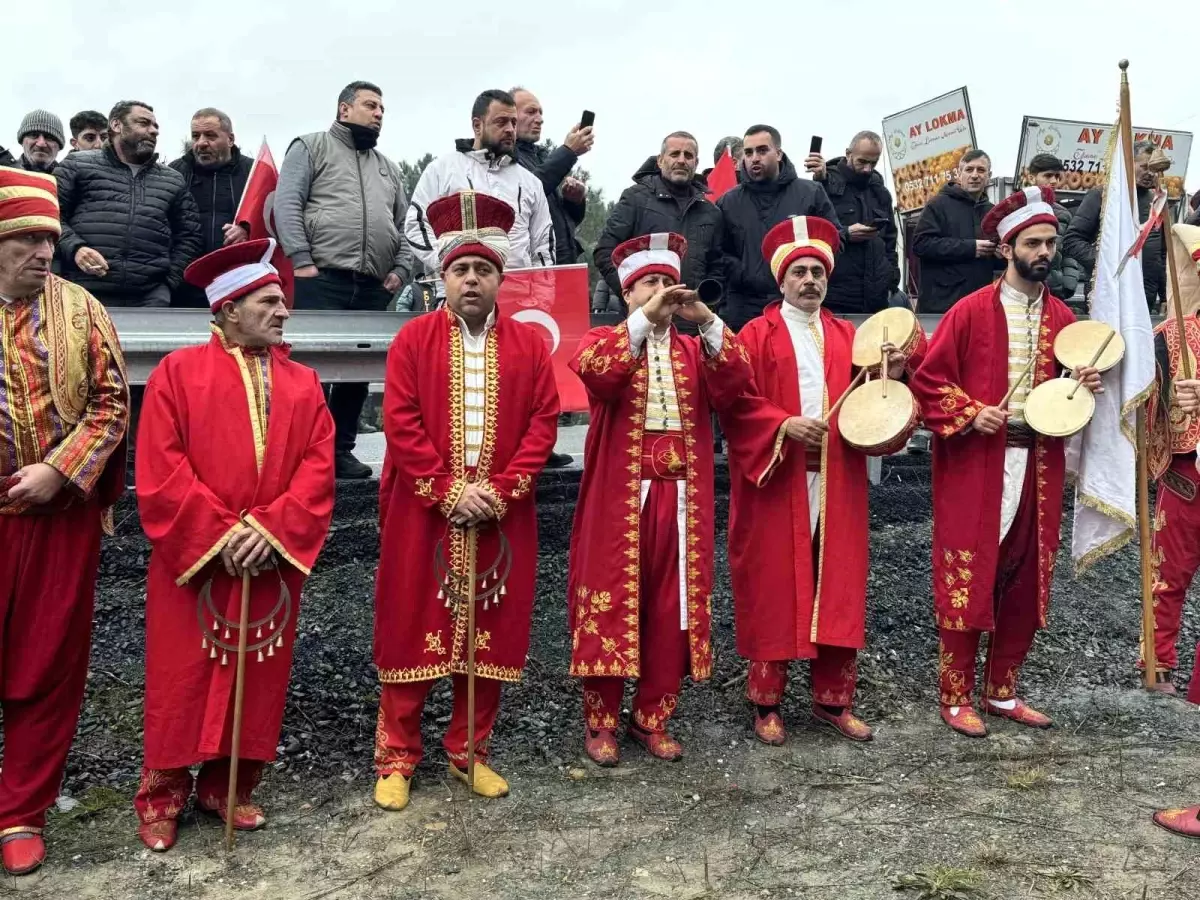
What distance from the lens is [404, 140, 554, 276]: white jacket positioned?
660cm

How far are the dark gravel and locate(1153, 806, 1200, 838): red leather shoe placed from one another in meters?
1.18

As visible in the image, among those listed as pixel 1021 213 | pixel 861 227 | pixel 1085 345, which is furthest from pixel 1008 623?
pixel 861 227

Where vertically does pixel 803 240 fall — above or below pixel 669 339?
above

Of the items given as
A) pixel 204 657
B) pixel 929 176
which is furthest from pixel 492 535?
pixel 929 176

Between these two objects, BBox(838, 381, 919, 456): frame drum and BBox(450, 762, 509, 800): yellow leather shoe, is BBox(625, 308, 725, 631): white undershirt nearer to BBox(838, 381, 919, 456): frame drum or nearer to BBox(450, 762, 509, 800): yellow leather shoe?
BBox(838, 381, 919, 456): frame drum

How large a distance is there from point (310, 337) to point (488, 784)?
11.4ft

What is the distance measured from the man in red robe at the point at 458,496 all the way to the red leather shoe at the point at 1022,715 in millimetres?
2252

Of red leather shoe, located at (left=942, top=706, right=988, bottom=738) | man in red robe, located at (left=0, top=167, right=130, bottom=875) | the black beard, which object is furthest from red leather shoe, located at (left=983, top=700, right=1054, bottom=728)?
man in red robe, located at (left=0, top=167, right=130, bottom=875)

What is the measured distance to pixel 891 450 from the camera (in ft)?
15.3

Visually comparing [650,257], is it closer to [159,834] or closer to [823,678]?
[823,678]

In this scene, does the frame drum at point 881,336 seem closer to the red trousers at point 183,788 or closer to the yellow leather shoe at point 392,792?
the yellow leather shoe at point 392,792

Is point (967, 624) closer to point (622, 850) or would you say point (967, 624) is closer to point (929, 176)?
point (622, 850)

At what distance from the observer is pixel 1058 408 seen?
4922 millimetres

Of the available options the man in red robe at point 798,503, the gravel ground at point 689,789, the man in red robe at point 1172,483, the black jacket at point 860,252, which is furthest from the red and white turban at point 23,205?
the black jacket at point 860,252
